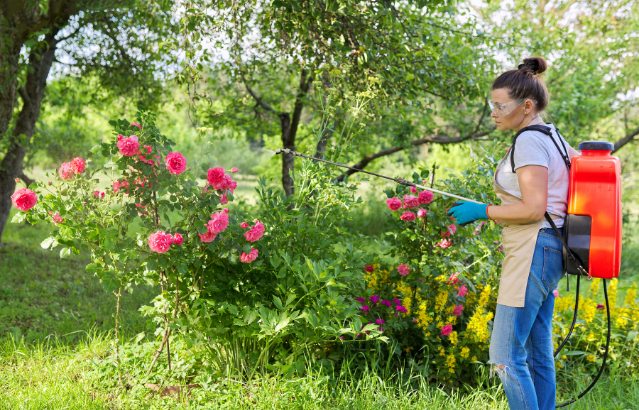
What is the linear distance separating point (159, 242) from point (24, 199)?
0.65m

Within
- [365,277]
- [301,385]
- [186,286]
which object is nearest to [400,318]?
[365,277]

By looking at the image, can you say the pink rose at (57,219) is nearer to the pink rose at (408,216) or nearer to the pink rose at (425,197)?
the pink rose at (408,216)

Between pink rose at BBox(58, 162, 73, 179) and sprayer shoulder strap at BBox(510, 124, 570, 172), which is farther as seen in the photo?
pink rose at BBox(58, 162, 73, 179)

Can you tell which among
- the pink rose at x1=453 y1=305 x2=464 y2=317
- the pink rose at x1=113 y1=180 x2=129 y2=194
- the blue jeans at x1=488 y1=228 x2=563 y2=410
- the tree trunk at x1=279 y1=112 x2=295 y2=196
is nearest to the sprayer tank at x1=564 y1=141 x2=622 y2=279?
the blue jeans at x1=488 y1=228 x2=563 y2=410

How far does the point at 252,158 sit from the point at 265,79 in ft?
61.1

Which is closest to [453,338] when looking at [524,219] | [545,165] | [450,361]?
[450,361]

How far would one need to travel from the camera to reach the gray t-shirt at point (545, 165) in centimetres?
173

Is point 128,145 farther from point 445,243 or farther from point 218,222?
point 445,243

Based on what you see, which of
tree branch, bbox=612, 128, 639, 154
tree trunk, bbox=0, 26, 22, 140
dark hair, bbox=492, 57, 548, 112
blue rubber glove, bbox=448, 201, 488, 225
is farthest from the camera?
tree branch, bbox=612, 128, 639, 154

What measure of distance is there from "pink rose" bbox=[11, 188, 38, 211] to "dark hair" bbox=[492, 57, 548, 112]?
2.07 metres

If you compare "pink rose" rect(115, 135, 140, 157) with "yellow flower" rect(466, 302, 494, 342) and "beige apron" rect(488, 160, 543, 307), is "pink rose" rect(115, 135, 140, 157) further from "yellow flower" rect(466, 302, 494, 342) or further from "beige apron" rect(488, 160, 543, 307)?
"yellow flower" rect(466, 302, 494, 342)

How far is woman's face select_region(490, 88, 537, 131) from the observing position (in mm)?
1850

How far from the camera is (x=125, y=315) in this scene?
4.04 m

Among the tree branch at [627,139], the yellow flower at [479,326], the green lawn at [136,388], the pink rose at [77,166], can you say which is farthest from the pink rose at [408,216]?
the tree branch at [627,139]
